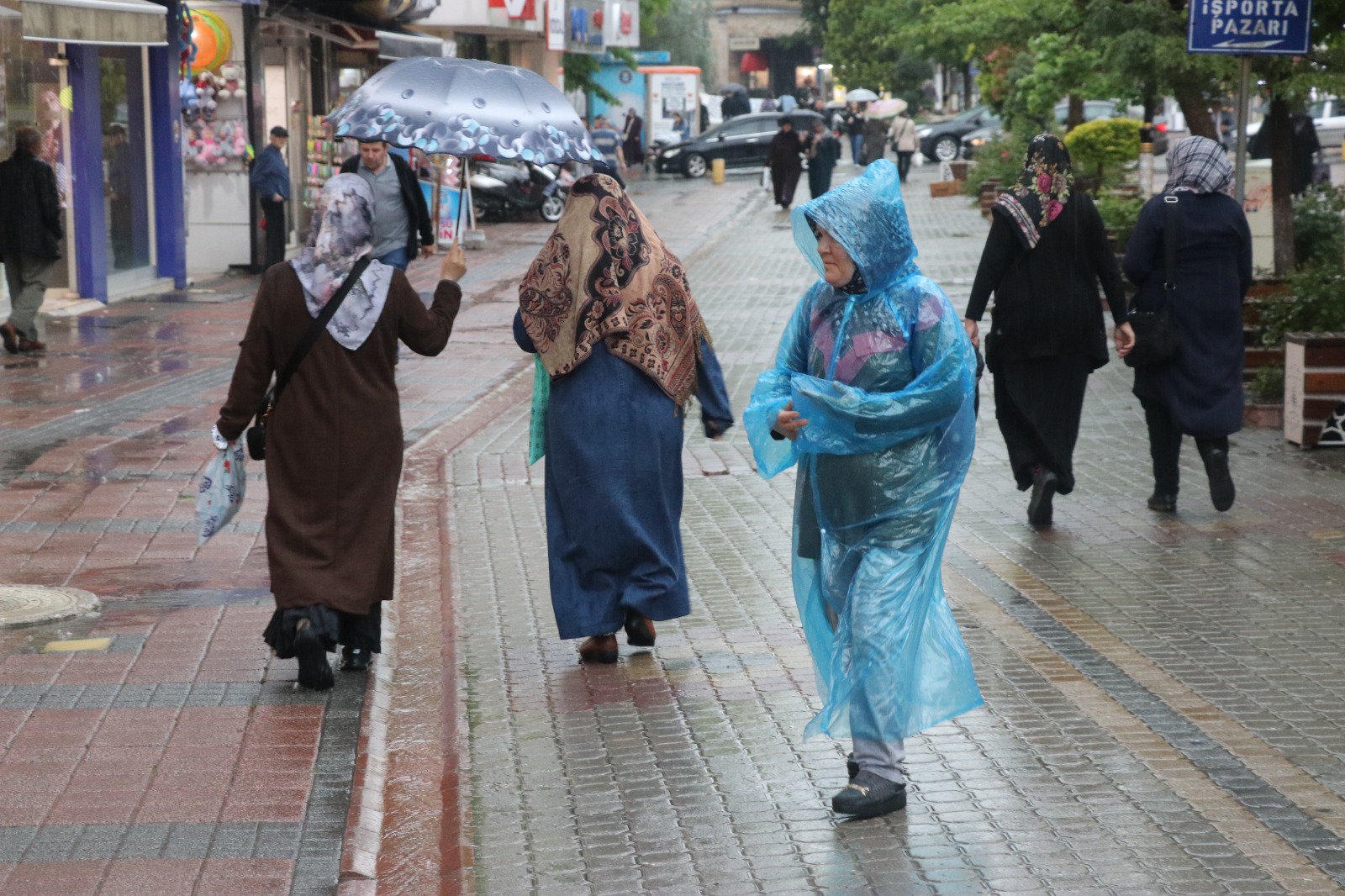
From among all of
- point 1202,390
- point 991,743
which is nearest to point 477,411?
point 1202,390

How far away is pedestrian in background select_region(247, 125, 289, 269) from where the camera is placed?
20.3 m

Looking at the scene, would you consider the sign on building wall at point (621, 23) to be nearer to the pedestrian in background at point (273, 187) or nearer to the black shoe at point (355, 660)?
the pedestrian in background at point (273, 187)

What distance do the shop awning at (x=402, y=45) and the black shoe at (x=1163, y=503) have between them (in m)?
17.3

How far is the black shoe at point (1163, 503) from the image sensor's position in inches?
349

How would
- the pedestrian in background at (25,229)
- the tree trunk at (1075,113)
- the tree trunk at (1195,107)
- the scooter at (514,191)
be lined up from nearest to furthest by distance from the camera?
the tree trunk at (1195,107), the pedestrian in background at (25,229), the tree trunk at (1075,113), the scooter at (514,191)

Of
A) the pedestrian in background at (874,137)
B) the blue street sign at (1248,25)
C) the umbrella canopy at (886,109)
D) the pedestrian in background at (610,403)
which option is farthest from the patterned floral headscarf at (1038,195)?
the umbrella canopy at (886,109)

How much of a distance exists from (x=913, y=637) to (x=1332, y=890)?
1.19 meters

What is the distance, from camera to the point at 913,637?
16.0ft

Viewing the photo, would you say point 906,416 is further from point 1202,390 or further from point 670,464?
point 1202,390

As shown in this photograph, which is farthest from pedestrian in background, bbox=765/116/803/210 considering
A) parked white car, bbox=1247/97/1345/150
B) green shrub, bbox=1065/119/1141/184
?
parked white car, bbox=1247/97/1345/150

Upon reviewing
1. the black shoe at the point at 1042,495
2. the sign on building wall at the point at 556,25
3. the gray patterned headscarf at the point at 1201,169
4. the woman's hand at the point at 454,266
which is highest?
the sign on building wall at the point at 556,25

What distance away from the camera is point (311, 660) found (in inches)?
236

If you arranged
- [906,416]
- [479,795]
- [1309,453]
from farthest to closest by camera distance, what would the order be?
[1309,453] → [479,795] → [906,416]

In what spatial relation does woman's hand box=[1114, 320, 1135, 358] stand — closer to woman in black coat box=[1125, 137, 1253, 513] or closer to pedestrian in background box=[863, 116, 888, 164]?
woman in black coat box=[1125, 137, 1253, 513]
